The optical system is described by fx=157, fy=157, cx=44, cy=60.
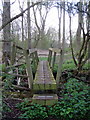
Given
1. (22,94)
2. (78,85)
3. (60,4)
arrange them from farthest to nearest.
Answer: (60,4) → (78,85) → (22,94)

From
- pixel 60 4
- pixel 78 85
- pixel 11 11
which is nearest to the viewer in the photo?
pixel 78 85

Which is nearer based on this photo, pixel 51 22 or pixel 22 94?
pixel 22 94

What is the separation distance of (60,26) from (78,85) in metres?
6.68

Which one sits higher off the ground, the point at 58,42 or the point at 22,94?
the point at 58,42

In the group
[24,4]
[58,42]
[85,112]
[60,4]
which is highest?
[24,4]

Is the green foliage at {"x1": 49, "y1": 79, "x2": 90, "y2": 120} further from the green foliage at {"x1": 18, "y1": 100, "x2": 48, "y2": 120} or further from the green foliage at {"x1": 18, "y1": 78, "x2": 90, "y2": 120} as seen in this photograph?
the green foliage at {"x1": 18, "y1": 100, "x2": 48, "y2": 120}

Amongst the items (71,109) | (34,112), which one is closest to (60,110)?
(71,109)

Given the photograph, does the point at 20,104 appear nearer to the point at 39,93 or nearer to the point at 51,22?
the point at 39,93

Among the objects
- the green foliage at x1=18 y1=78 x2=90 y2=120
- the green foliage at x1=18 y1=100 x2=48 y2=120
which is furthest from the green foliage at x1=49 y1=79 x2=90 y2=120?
the green foliage at x1=18 y1=100 x2=48 y2=120

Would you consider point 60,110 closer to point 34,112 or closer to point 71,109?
point 71,109

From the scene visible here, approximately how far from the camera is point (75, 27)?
6207 mm

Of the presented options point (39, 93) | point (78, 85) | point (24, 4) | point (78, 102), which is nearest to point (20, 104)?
point (39, 93)

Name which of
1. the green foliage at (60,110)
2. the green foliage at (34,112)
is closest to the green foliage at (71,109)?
the green foliage at (60,110)

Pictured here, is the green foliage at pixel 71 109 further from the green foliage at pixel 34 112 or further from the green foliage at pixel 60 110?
the green foliage at pixel 34 112
